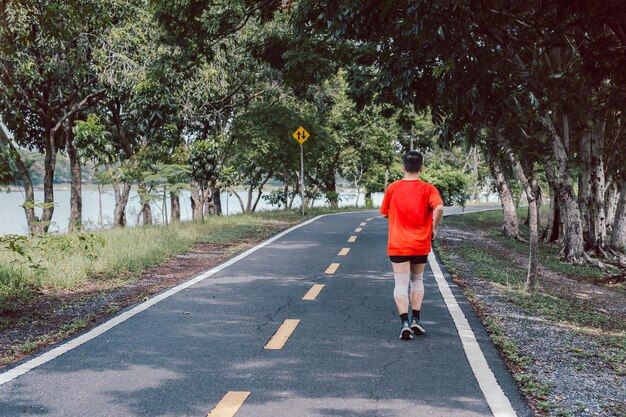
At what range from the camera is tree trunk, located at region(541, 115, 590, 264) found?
14.9 metres

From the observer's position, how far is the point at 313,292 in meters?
8.54

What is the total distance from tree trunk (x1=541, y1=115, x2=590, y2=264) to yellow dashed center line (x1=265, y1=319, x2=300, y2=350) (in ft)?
34.4

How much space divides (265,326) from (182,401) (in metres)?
2.29

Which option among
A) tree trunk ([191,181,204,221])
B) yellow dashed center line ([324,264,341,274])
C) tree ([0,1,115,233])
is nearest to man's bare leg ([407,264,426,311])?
yellow dashed center line ([324,264,341,274])

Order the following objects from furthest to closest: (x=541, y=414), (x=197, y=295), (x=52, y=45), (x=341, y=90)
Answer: (x=341, y=90), (x=52, y=45), (x=197, y=295), (x=541, y=414)

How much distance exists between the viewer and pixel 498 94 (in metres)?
10.3

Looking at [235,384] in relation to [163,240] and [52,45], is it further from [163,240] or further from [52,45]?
[52,45]

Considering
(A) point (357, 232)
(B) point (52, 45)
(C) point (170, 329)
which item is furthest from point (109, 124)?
(C) point (170, 329)

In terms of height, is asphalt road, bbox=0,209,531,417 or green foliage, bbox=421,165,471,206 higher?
green foliage, bbox=421,165,471,206

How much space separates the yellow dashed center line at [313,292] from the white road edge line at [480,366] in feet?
5.79

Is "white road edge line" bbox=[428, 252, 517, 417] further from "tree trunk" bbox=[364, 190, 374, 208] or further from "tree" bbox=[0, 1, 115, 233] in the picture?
"tree trunk" bbox=[364, 190, 374, 208]

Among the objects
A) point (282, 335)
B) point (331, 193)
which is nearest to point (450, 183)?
point (331, 193)

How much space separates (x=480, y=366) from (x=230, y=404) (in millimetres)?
2250

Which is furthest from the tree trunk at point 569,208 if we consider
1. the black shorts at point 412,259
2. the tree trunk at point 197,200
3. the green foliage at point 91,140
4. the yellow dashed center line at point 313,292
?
the green foliage at point 91,140
